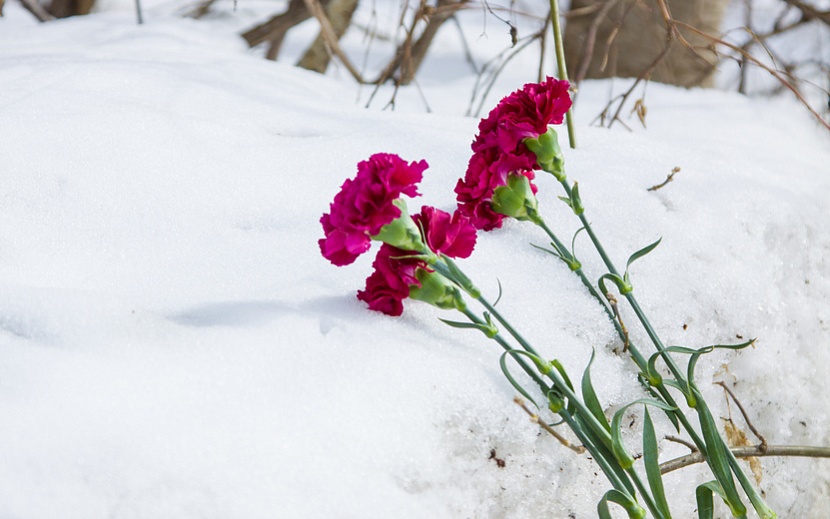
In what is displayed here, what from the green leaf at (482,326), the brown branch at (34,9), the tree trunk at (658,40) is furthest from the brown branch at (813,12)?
the brown branch at (34,9)

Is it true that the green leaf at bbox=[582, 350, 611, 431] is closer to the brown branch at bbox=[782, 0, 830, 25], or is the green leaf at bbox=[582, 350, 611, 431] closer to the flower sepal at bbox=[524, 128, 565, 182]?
the flower sepal at bbox=[524, 128, 565, 182]

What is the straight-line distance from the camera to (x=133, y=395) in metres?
0.66

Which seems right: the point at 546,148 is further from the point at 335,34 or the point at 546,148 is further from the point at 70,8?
the point at 70,8

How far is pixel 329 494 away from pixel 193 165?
0.66 meters

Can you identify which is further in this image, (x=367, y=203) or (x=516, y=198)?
(x=516, y=198)

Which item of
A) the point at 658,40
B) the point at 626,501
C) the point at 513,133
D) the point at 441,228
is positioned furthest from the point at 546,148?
the point at 658,40

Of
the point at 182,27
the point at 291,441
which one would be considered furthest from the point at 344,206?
the point at 182,27

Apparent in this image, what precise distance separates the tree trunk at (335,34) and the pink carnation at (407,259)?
207cm

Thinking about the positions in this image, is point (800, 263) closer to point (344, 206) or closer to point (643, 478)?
point (643, 478)

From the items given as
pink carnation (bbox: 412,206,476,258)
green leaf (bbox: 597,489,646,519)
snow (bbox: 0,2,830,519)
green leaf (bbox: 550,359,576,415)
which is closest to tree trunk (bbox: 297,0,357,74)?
snow (bbox: 0,2,830,519)

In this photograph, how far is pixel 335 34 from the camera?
273cm

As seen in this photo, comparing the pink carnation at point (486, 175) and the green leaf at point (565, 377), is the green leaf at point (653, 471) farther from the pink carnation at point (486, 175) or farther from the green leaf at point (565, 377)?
the pink carnation at point (486, 175)

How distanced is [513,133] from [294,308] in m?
A: 0.34

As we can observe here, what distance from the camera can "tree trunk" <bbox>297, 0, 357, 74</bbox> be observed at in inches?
108
